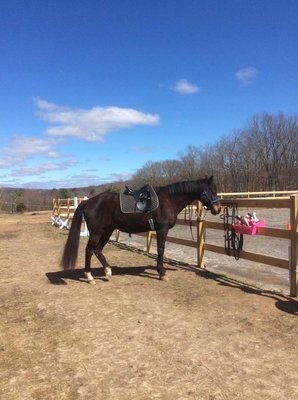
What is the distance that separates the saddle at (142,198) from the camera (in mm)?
7414

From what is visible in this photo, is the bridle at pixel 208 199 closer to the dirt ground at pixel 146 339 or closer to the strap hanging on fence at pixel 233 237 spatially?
the strap hanging on fence at pixel 233 237

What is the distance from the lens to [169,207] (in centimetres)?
762

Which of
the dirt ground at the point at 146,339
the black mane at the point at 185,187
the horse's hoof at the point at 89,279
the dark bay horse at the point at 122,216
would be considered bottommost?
the dirt ground at the point at 146,339

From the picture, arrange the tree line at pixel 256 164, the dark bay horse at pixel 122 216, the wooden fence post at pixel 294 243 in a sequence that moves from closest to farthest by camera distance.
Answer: the wooden fence post at pixel 294 243
the dark bay horse at pixel 122 216
the tree line at pixel 256 164

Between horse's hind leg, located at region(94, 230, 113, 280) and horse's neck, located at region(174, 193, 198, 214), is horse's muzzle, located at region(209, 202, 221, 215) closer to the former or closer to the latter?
horse's neck, located at region(174, 193, 198, 214)

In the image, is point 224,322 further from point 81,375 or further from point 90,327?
point 81,375

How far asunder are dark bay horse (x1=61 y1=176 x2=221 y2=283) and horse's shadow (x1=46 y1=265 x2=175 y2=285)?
0.36 m

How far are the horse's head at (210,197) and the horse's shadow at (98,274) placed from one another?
1.60m

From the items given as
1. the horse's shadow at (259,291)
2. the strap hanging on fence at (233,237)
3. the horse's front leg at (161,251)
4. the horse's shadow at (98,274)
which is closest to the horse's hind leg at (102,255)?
the horse's shadow at (98,274)

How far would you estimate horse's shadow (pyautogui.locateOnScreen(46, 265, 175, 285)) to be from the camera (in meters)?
7.73

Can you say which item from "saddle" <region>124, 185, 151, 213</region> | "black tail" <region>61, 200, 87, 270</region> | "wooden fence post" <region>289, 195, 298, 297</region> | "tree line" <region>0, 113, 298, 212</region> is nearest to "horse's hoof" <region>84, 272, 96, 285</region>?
"black tail" <region>61, 200, 87, 270</region>

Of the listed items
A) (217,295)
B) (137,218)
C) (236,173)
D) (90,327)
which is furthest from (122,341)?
(236,173)

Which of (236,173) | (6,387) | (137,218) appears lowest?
(6,387)

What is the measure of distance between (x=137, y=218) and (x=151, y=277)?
115cm
